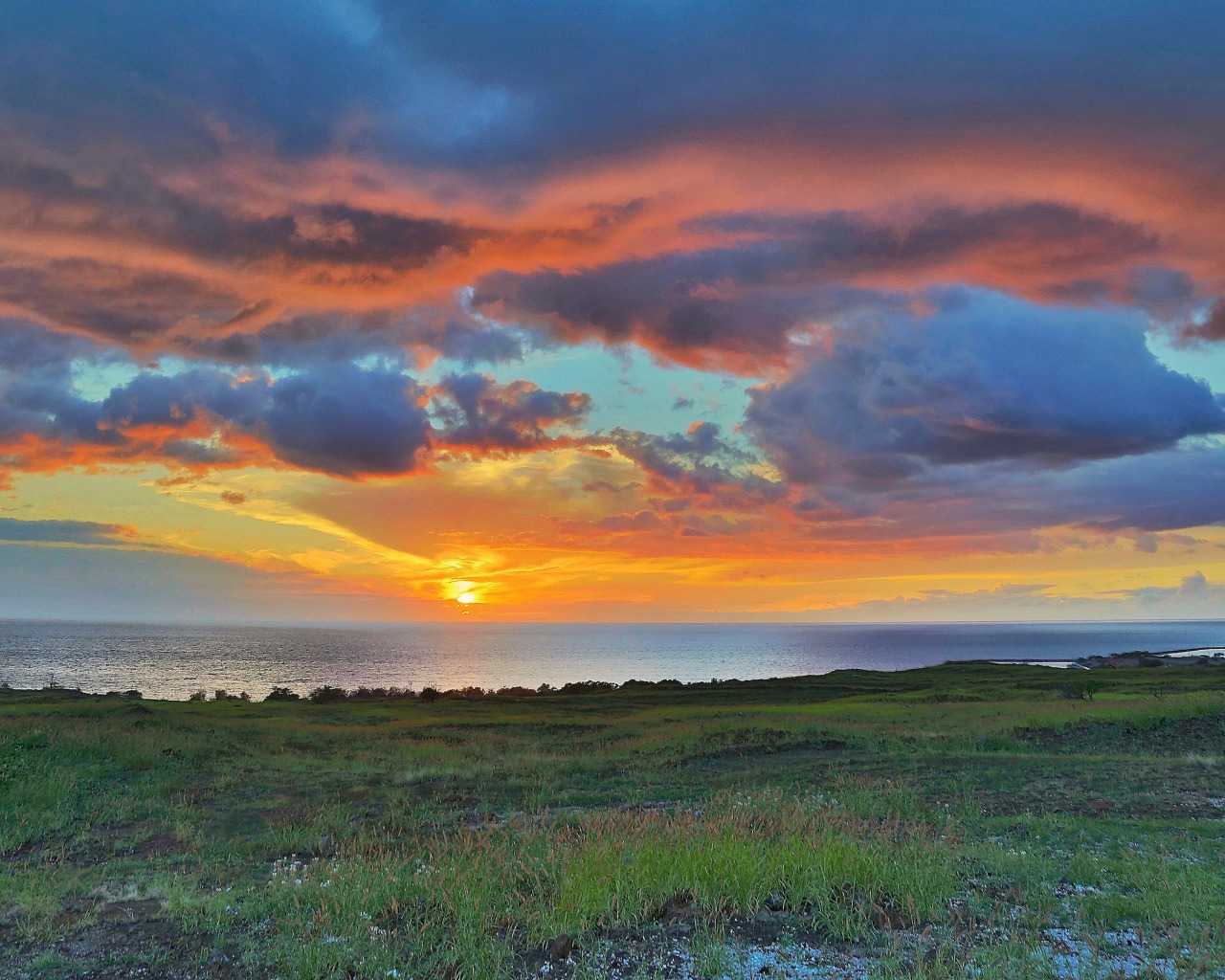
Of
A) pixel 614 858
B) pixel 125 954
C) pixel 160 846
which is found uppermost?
pixel 614 858

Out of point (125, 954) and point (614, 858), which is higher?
point (614, 858)

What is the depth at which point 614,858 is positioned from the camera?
9.38m

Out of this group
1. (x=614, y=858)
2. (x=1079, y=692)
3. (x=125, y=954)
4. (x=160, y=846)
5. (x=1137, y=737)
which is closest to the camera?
(x=125, y=954)

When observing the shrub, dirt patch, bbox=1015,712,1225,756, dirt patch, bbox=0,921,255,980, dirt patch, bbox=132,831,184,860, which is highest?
dirt patch, bbox=0,921,255,980

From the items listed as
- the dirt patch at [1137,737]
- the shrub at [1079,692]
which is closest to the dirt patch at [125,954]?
the dirt patch at [1137,737]

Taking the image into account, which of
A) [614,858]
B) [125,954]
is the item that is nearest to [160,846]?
[125,954]

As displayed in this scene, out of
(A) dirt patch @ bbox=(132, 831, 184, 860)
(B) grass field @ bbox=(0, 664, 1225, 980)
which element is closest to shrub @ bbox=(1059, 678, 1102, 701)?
(B) grass field @ bbox=(0, 664, 1225, 980)

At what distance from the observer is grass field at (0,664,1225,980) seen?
738 centimetres

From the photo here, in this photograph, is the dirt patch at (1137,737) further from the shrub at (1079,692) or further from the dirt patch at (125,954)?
the dirt patch at (125,954)

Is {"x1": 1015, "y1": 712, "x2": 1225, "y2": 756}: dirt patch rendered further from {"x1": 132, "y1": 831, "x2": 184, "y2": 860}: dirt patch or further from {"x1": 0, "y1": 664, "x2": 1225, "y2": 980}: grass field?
{"x1": 132, "y1": 831, "x2": 184, "y2": 860}: dirt patch

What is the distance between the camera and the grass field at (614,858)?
738cm

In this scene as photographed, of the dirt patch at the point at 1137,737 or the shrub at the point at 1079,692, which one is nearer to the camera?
the dirt patch at the point at 1137,737

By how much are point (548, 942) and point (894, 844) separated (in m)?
5.89

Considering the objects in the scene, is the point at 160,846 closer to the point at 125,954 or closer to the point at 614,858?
the point at 125,954
